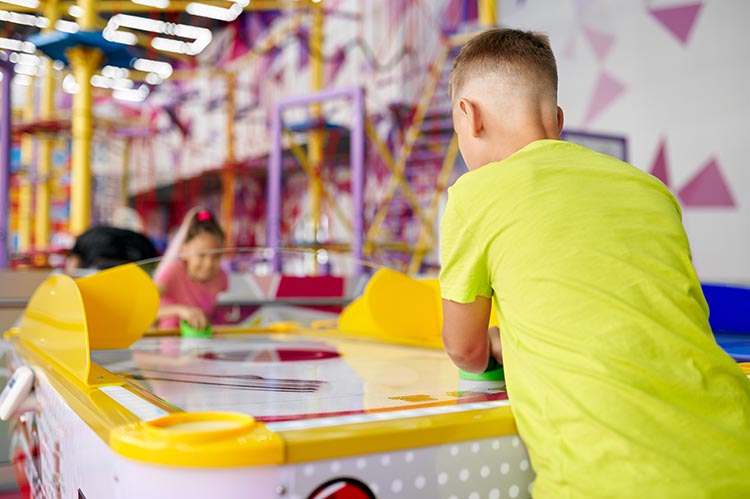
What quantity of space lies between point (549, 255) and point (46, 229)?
6.68m

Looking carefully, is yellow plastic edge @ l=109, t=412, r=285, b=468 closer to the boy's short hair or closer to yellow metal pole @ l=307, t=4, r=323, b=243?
the boy's short hair

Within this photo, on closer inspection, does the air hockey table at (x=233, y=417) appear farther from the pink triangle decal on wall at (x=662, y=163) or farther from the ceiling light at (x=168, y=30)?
the ceiling light at (x=168, y=30)

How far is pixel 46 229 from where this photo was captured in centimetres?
666

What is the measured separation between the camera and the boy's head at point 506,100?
911mm

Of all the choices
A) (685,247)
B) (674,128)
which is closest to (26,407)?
(685,247)

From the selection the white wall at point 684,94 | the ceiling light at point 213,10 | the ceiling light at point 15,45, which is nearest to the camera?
the ceiling light at point 15,45

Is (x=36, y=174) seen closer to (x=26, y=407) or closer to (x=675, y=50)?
(x=675, y=50)

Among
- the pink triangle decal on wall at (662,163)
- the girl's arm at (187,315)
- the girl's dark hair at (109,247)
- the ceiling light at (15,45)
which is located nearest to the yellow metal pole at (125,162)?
the ceiling light at (15,45)

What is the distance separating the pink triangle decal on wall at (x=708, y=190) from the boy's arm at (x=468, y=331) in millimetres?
3960

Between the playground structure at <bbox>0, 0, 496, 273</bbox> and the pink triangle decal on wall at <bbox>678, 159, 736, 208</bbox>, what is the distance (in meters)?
1.53

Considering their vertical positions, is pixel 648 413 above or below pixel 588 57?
below

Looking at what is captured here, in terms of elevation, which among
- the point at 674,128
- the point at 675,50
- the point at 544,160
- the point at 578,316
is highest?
the point at 675,50

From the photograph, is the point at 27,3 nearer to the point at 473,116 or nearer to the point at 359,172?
the point at 359,172

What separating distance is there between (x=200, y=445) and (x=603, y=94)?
4943mm
